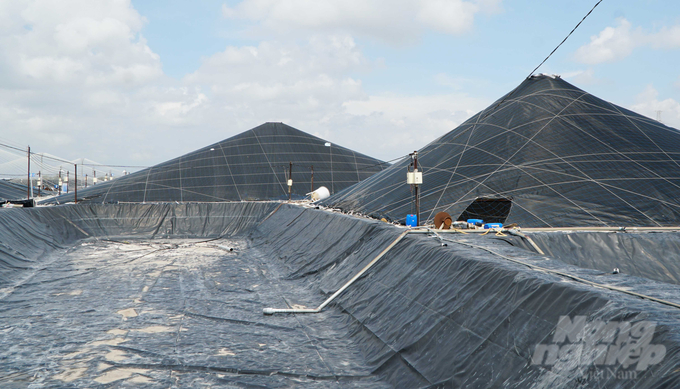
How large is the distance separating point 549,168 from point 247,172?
103 feet

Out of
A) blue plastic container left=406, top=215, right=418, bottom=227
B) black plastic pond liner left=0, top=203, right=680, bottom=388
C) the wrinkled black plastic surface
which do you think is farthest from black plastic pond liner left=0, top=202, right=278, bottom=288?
the wrinkled black plastic surface

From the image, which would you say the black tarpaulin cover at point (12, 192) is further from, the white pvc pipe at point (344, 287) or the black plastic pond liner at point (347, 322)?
the white pvc pipe at point (344, 287)

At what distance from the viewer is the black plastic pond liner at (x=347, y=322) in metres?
5.57

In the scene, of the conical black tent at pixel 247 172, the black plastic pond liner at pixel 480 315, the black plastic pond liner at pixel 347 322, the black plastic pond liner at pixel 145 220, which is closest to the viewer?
the black plastic pond liner at pixel 480 315

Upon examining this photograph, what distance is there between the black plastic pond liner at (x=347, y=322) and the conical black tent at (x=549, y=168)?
162 inches

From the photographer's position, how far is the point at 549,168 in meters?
18.3

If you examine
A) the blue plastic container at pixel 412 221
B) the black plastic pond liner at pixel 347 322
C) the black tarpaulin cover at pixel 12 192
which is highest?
the black tarpaulin cover at pixel 12 192

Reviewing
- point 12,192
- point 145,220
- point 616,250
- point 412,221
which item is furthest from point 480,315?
point 12,192

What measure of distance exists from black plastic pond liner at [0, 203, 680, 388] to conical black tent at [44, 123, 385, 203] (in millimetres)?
22085

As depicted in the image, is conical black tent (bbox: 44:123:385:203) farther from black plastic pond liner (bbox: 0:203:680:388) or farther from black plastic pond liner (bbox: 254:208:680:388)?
black plastic pond liner (bbox: 254:208:680:388)

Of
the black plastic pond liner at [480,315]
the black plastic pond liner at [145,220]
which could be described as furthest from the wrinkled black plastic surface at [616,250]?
the black plastic pond liner at [145,220]

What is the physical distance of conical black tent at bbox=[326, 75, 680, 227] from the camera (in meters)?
16.5

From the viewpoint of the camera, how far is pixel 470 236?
13148 mm

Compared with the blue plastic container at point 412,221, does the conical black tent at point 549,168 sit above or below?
above
